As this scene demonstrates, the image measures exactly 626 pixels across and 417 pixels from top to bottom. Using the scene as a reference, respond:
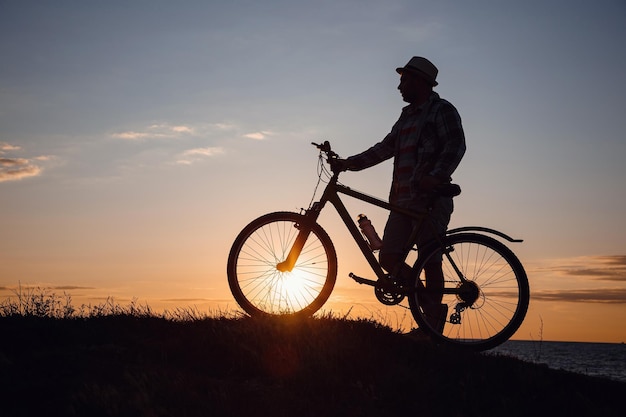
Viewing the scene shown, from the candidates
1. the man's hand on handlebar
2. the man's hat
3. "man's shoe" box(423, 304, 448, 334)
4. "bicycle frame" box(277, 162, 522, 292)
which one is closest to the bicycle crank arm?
"bicycle frame" box(277, 162, 522, 292)

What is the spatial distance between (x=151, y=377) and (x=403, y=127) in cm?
471

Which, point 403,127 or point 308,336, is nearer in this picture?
point 308,336

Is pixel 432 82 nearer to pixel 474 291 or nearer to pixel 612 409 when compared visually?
pixel 474 291

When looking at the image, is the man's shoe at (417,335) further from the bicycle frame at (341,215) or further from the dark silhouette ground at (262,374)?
the bicycle frame at (341,215)

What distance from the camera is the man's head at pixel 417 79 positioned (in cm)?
855

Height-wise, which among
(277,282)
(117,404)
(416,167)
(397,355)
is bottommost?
(117,404)

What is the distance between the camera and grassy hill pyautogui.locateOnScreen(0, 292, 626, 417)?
5.72 metres

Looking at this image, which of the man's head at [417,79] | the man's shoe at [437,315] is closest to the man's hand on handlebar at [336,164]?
the man's head at [417,79]

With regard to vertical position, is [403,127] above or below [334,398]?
above

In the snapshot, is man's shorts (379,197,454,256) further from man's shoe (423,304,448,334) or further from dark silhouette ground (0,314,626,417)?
dark silhouette ground (0,314,626,417)

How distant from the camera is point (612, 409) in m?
7.02

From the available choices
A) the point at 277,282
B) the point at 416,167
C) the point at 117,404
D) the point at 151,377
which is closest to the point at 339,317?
the point at 277,282

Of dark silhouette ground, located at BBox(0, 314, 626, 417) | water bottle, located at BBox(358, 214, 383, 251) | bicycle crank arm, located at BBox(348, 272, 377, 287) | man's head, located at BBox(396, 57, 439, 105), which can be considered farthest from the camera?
man's head, located at BBox(396, 57, 439, 105)

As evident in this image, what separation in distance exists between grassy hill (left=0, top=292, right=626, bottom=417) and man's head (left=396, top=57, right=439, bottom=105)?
3104 millimetres
